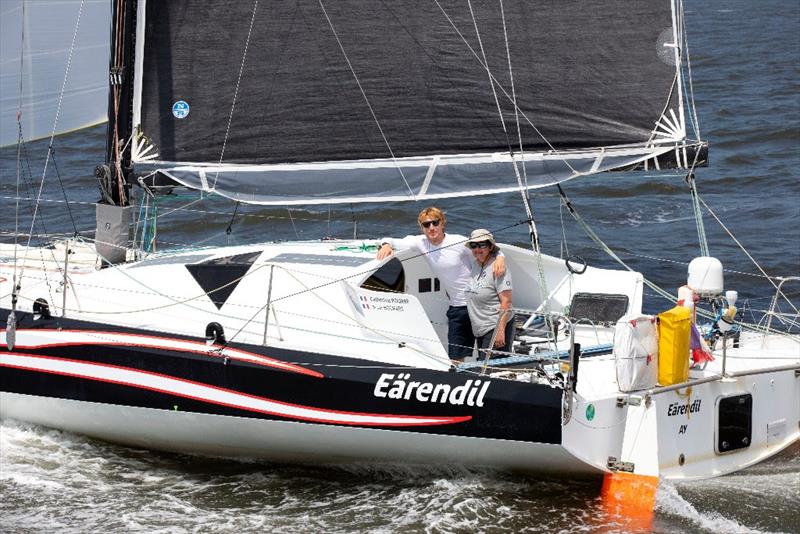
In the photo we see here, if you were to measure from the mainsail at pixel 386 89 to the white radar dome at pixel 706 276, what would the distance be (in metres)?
1.06

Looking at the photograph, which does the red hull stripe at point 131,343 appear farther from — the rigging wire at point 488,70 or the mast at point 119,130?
the rigging wire at point 488,70

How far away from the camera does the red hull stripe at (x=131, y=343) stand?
8.95 meters

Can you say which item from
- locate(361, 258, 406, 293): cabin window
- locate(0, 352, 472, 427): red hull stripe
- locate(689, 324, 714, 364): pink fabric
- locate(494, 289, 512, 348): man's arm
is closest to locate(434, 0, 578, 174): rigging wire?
locate(494, 289, 512, 348): man's arm

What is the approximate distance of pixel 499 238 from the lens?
1727 centimetres

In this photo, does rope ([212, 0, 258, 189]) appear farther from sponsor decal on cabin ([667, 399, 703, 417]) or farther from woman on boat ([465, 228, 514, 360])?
sponsor decal on cabin ([667, 399, 703, 417])

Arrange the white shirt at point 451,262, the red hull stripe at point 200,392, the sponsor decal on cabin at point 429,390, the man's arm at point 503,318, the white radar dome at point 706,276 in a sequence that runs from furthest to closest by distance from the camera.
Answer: the white shirt at point 451,262 → the white radar dome at point 706,276 → the man's arm at point 503,318 → the red hull stripe at point 200,392 → the sponsor decal on cabin at point 429,390

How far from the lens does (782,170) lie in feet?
69.0

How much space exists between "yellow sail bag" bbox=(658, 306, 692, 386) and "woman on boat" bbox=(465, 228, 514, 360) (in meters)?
1.19

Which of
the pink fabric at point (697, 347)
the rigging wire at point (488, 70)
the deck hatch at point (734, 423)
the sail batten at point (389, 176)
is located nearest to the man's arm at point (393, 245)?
the sail batten at point (389, 176)

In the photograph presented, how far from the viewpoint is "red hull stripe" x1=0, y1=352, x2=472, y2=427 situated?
28.6 feet

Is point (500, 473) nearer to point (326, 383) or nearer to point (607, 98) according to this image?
point (326, 383)

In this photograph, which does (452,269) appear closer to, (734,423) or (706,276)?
(706,276)

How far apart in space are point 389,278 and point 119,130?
2.48 meters

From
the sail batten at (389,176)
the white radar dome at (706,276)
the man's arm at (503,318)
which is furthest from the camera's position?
the sail batten at (389,176)
